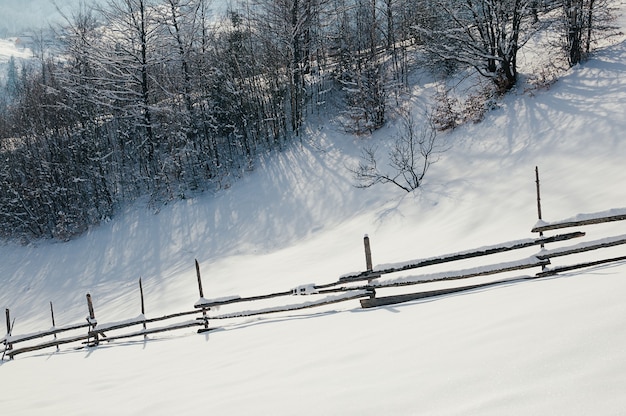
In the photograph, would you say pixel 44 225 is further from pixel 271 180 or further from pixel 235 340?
pixel 235 340

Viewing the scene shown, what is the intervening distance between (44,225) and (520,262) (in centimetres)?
2459

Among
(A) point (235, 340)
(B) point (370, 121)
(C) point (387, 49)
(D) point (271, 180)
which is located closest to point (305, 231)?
(D) point (271, 180)

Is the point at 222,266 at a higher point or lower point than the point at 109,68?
lower

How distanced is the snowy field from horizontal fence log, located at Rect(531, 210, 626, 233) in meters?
0.77

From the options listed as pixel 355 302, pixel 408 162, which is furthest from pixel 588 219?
pixel 408 162

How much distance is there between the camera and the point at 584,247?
6.21 metres

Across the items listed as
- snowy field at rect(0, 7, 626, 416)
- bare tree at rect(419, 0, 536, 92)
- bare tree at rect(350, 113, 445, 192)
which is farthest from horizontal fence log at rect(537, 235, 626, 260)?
bare tree at rect(419, 0, 536, 92)

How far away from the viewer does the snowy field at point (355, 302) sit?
2443 millimetres

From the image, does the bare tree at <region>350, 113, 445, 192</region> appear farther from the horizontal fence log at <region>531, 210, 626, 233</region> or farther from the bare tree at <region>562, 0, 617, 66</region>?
the horizontal fence log at <region>531, 210, 626, 233</region>

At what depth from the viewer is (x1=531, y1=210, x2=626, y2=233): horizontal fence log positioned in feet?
19.4

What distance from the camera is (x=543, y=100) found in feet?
47.5

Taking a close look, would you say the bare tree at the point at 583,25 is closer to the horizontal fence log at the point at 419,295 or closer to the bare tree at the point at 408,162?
the bare tree at the point at 408,162

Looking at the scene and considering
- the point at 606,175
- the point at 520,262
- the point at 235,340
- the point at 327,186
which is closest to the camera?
the point at 520,262

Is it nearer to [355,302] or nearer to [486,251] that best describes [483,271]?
[486,251]
